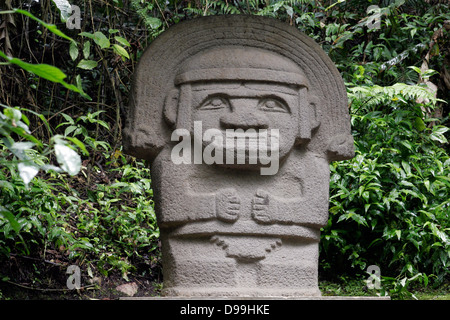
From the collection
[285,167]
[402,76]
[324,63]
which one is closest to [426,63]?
[402,76]

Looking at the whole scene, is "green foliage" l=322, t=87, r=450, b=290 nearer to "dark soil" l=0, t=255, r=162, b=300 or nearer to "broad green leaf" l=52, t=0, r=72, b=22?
"dark soil" l=0, t=255, r=162, b=300

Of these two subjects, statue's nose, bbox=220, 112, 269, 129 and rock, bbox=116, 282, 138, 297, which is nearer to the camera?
statue's nose, bbox=220, 112, 269, 129

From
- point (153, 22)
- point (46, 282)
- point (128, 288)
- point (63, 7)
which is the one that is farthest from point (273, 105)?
point (46, 282)

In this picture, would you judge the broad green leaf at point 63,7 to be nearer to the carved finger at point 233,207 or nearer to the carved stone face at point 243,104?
the carved stone face at point 243,104

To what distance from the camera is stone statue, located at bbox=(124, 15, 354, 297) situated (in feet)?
12.3

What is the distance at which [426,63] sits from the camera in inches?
241

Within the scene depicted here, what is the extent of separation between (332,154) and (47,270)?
7.44 ft

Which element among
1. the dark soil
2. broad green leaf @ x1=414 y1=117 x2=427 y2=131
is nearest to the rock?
the dark soil

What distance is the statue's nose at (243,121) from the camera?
3.74m

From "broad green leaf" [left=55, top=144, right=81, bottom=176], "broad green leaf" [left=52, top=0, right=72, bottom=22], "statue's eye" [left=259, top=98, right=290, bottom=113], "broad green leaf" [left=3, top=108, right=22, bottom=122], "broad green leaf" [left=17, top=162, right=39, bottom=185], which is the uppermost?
"broad green leaf" [left=52, top=0, right=72, bottom=22]

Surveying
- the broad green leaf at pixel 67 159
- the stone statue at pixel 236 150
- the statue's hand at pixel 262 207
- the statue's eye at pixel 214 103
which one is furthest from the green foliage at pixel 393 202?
the broad green leaf at pixel 67 159

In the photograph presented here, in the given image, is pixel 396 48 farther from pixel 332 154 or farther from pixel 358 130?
pixel 332 154

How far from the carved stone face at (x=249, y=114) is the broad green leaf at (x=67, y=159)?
1.57 metres

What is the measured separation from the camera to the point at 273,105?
3852mm
